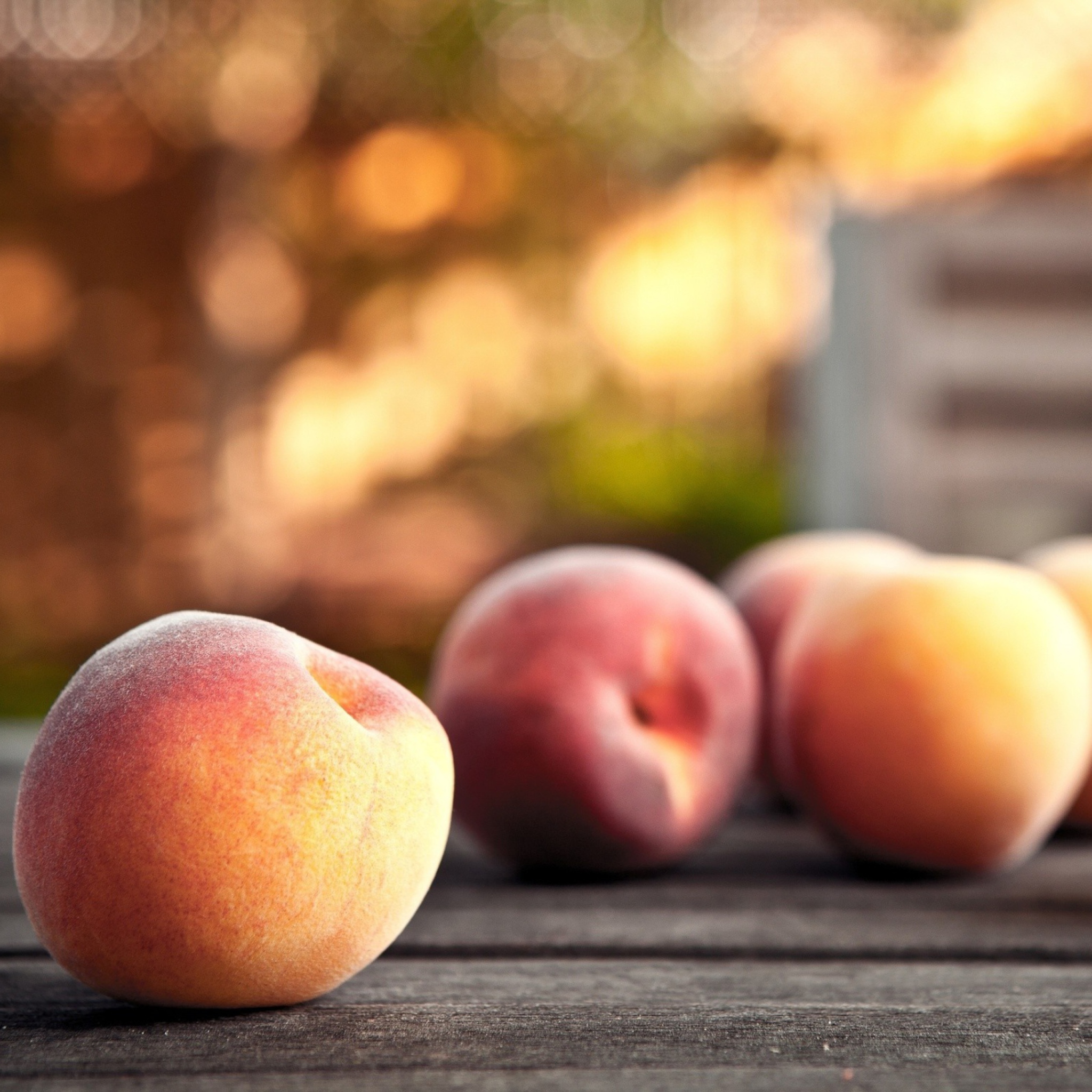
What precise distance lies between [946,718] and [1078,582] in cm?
22

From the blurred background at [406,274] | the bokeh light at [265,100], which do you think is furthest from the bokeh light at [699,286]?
the bokeh light at [265,100]

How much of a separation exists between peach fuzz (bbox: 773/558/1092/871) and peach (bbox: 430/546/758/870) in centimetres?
6

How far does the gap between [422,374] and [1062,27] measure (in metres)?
2.36

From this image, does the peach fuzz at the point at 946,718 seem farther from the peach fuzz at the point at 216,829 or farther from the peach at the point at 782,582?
the peach fuzz at the point at 216,829

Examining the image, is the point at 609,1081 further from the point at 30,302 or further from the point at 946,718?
the point at 30,302

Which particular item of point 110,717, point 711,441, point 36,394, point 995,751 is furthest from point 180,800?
point 36,394

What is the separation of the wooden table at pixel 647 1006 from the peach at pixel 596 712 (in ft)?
0.15

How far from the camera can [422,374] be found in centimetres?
488

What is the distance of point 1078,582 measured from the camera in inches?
37.5

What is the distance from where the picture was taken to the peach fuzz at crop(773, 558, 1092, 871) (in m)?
0.80

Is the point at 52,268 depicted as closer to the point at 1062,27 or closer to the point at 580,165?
the point at 580,165

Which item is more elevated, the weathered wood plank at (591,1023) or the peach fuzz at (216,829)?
the peach fuzz at (216,829)

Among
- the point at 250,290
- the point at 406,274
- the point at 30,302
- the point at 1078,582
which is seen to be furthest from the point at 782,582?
the point at 30,302

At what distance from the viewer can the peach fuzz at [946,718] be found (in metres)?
0.80
